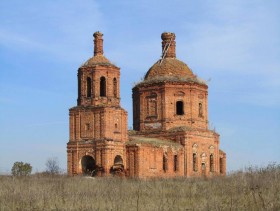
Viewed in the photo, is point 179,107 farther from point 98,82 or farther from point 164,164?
point 98,82

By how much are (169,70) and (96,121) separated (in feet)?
28.5

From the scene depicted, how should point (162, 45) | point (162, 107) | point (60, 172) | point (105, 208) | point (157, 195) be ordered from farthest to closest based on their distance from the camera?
1. point (162, 45)
2. point (162, 107)
3. point (60, 172)
4. point (157, 195)
5. point (105, 208)

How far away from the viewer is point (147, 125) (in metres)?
35.6

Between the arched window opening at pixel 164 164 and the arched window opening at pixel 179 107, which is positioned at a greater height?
the arched window opening at pixel 179 107

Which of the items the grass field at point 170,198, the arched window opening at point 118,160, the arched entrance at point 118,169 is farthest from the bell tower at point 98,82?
the grass field at point 170,198

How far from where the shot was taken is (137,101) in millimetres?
36531

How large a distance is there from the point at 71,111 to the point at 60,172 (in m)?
4.02

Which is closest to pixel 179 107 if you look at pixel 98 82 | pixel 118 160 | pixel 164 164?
pixel 164 164

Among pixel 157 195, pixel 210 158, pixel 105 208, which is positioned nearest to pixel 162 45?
pixel 210 158

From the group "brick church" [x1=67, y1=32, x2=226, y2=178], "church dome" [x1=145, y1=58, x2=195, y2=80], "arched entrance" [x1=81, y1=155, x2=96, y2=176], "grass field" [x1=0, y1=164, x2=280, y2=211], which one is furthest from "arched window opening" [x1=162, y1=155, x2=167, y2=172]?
"grass field" [x1=0, y1=164, x2=280, y2=211]

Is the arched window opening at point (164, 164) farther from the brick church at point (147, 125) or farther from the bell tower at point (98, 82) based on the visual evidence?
the bell tower at point (98, 82)

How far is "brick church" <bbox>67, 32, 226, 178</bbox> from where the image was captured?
96.8 feet

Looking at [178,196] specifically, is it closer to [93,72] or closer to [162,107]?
[93,72]

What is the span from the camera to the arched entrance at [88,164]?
99.1 ft
